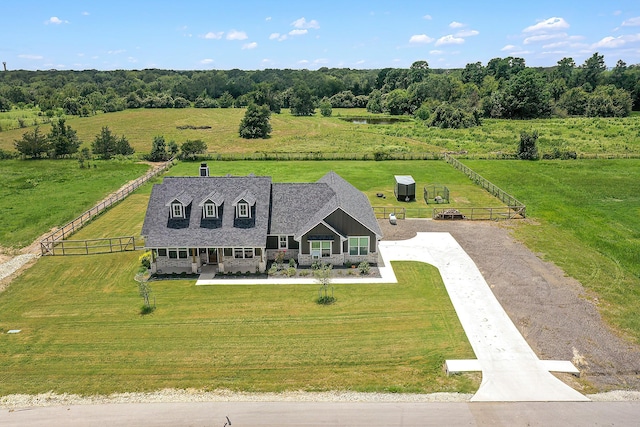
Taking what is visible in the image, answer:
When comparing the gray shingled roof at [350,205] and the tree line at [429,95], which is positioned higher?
the tree line at [429,95]

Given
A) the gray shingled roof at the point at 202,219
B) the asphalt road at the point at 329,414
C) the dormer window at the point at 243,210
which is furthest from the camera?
the dormer window at the point at 243,210

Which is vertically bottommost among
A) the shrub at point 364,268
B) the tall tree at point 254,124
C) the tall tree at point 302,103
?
the shrub at point 364,268

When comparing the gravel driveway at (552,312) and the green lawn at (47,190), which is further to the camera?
the green lawn at (47,190)

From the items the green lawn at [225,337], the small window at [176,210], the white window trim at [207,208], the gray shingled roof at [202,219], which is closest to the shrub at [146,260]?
the green lawn at [225,337]

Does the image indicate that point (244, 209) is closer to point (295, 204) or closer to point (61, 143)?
point (295, 204)

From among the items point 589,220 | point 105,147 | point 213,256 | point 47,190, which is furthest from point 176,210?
point 105,147

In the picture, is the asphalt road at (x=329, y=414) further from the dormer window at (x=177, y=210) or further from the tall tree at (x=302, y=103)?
the tall tree at (x=302, y=103)
